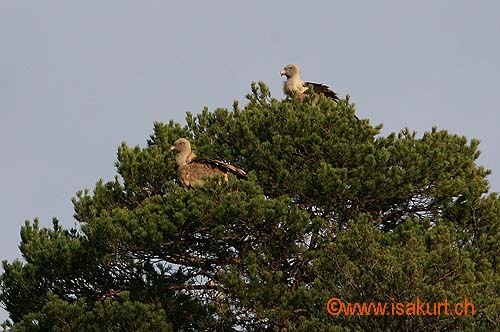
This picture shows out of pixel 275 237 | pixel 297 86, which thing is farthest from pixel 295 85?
pixel 275 237

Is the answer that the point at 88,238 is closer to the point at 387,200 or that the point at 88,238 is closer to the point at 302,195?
the point at 302,195

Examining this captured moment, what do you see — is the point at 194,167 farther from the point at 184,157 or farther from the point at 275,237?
the point at 275,237

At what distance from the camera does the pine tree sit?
21312 mm

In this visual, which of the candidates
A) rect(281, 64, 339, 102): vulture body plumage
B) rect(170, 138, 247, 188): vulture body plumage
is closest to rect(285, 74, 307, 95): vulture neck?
rect(281, 64, 339, 102): vulture body plumage

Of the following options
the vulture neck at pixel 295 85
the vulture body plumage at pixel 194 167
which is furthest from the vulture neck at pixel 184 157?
the vulture neck at pixel 295 85

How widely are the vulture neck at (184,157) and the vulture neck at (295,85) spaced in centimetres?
379

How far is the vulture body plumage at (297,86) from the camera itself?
1107 inches

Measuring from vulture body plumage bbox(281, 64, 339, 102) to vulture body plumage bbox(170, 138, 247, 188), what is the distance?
3.20 m

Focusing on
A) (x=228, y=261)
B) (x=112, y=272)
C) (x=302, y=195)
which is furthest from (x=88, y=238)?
(x=302, y=195)

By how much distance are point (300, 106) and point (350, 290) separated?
22.0 feet

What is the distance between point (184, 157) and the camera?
25906mm

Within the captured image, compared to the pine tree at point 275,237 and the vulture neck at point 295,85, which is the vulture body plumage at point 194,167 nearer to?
the pine tree at point 275,237

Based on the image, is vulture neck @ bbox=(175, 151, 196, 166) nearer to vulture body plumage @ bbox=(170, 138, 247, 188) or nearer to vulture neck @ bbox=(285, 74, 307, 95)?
vulture body plumage @ bbox=(170, 138, 247, 188)

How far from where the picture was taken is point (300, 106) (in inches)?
1053
